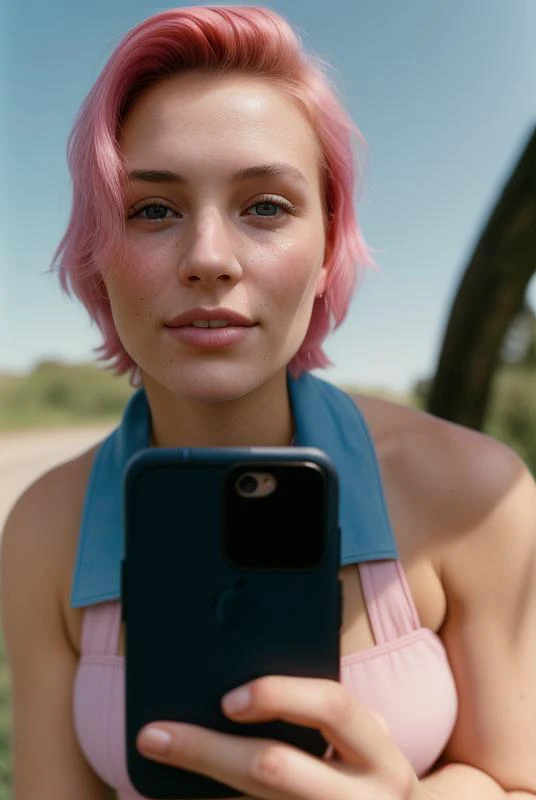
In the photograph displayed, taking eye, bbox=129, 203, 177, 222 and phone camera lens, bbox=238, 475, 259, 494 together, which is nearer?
phone camera lens, bbox=238, 475, 259, 494

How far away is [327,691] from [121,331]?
50 centimetres

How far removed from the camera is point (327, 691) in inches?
29.1

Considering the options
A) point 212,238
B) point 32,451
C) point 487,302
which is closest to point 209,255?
point 212,238

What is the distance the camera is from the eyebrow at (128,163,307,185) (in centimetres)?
95

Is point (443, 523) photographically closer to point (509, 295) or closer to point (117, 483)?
point (117, 483)

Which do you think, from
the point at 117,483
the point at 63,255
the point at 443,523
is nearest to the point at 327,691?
the point at 443,523

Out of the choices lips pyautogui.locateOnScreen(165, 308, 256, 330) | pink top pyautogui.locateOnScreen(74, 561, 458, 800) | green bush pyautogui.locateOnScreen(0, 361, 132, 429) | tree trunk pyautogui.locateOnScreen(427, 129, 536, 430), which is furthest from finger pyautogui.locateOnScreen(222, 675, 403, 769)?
green bush pyautogui.locateOnScreen(0, 361, 132, 429)

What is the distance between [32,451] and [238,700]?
1087 centimetres

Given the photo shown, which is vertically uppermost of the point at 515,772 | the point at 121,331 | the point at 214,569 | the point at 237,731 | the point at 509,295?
the point at 509,295

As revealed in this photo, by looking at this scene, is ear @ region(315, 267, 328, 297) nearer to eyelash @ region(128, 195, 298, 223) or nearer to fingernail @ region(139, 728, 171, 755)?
eyelash @ region(128, 195, 298, 223)

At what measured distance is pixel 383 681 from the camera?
1034 millimetres

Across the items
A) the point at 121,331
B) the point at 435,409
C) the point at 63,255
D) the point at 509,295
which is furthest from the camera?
the point at 435,409

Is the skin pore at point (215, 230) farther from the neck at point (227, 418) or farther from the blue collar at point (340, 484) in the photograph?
the blue collar at point (340, 484)

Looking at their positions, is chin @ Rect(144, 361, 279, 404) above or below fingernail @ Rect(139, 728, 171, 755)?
above
